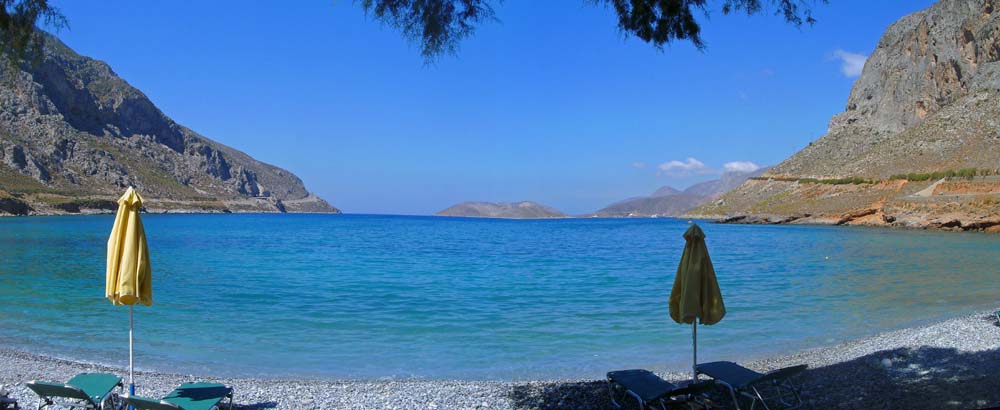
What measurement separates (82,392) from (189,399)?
0.91 meters

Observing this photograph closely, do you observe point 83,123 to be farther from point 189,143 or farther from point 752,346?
point 752,346

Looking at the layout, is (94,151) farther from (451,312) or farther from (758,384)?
(758,384)

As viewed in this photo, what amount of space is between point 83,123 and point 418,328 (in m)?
134

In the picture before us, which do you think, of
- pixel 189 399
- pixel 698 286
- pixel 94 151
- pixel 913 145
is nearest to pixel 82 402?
pixel 189 399

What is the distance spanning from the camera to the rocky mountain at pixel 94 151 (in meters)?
89.8

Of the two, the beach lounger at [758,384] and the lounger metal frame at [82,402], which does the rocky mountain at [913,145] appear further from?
the lounger metal frame at [82,402]

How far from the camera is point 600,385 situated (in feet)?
25.8

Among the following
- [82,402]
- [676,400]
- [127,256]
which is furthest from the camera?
[82,402]

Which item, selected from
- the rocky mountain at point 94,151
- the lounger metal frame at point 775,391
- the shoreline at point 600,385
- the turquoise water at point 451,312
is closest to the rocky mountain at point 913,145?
the turquoise water at point 451,312

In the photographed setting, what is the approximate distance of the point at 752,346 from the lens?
11125mm

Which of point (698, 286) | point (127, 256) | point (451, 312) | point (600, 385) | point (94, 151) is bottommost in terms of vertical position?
point (451, 312)

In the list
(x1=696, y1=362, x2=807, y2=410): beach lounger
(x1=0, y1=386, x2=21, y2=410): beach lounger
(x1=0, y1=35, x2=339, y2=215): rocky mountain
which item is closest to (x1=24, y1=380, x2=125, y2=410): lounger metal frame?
(x1=0, y1=386, x2=21, y2=410): beach lounger

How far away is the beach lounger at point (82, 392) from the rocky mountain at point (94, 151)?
69800mm

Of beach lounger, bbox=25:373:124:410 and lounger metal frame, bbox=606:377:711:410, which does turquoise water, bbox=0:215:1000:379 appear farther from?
beach lounger, bbox=25:373:124:410
